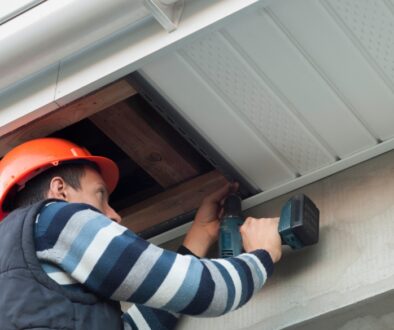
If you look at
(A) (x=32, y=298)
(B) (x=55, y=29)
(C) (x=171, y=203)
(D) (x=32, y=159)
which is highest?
(B) (x=55, y=29)

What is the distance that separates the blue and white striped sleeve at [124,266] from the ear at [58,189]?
0.90ft

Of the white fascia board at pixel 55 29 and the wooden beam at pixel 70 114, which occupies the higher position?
the white fascia board at pixel 55 29

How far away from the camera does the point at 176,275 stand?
2.42 meters

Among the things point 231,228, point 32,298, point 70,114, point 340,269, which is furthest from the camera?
point 231,228

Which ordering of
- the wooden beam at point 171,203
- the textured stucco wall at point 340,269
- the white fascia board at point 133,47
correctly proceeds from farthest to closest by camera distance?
the wooden beam at point 171,203 < the textured stucco wall at point 340,269 < the white fascia board at point 133,47

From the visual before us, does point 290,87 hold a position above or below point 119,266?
below

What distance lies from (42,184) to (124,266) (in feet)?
1.74

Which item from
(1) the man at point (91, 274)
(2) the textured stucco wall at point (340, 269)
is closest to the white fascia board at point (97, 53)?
(1) the man at point (91, 274)

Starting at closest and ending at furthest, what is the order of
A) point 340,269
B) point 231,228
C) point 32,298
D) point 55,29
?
point 32,298 → point 55,29 → point 340,269 → point 231,228

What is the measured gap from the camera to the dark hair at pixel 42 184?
2773 millimetres

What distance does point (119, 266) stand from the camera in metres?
2.37

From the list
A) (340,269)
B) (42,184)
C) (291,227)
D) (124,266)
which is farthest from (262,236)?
(42,184)

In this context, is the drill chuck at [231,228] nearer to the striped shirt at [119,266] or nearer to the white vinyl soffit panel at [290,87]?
the white vinyl soffit panel at [290,87]

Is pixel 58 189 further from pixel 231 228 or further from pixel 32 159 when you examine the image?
pixel 231 228
